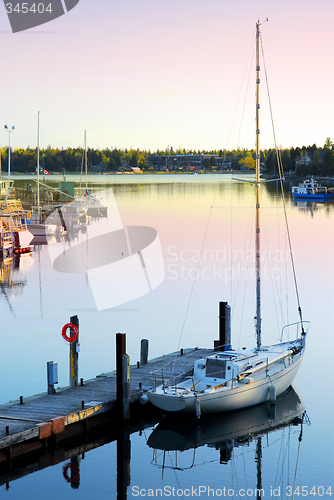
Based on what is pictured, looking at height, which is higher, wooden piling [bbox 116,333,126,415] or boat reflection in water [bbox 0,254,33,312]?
wooden piling [bbox 116,333,126,415]

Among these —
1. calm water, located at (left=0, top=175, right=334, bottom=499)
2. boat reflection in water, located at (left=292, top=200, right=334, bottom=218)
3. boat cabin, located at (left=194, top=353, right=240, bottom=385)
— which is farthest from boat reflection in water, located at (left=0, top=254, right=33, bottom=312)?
boat reflection in water, located at (left=292, top=200, right=334, bottom=218)

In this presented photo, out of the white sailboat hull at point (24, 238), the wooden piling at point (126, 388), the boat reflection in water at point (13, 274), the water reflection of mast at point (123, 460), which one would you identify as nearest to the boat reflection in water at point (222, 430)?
the water reflection of mast at point (123, 460)

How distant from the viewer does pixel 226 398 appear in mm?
18281

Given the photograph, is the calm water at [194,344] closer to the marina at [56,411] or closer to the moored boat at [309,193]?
the marina at [56,411]

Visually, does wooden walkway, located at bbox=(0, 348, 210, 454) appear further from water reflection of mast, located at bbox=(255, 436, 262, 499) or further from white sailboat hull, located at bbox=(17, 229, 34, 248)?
white sailboat hull, located at bbox=(17, 229, 34, 248)

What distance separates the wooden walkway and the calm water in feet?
3.38

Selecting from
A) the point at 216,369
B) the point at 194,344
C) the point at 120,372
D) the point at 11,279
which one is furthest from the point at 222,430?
the point at 11,279
